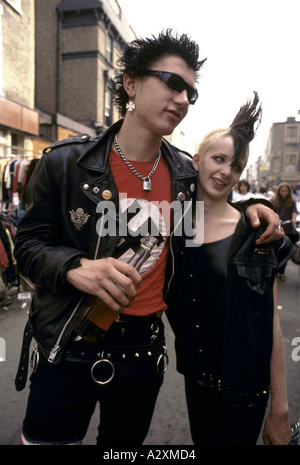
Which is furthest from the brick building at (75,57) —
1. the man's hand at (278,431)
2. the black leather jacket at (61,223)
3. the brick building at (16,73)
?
the man's hand at (278,431)

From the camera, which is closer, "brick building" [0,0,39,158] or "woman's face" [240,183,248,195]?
"woman's face" [240,183,248,195]

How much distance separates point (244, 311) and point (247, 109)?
1103mm

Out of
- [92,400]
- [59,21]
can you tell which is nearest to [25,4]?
[59,21]

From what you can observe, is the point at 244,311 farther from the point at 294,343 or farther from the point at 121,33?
the point at 121,33

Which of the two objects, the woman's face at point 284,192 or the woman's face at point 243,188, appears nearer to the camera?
the woman's face at point 284,192

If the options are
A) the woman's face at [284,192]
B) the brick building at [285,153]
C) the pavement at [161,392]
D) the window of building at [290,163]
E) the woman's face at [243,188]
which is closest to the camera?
the pavement at [161,392]

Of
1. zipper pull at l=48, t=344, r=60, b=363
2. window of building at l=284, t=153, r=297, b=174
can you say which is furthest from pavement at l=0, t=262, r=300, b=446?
window of building at l=284, t=153, r=297, b=174

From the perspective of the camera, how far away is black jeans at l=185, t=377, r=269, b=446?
1.62 m

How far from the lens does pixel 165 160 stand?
1.83m

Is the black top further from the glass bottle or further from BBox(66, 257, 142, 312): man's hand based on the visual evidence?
BBox(66, 257, 142, 312): man's hand

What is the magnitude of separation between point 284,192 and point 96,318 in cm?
750

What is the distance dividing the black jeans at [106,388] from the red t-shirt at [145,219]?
0.12 meters

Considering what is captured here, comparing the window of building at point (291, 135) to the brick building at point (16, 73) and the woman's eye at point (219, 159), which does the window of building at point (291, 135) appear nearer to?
the brick building at point (16, 73)

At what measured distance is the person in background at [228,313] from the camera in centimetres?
164
